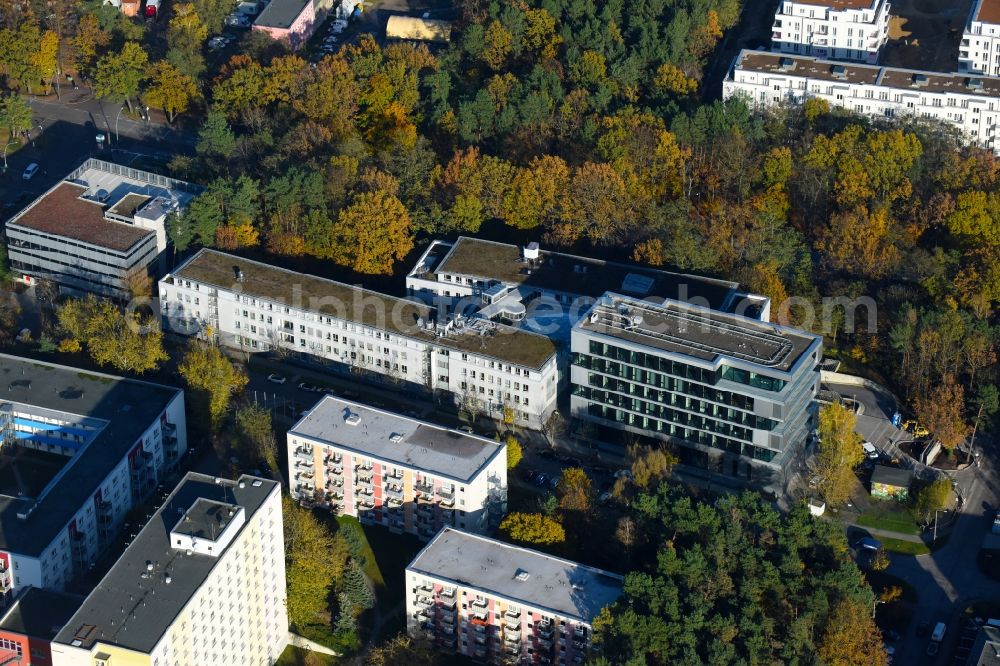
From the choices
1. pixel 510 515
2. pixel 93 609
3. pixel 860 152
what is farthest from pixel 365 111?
pixel 93 609

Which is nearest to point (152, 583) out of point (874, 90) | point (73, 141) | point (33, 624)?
point (33, 624)

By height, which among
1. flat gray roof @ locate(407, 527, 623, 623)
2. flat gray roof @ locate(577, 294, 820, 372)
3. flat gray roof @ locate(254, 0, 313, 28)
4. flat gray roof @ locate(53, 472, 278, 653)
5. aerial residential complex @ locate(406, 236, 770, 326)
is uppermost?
flat gray roof @ locate(254, 0, 313, 28)

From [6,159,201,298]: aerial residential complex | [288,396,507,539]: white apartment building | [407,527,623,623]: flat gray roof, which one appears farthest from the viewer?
[6,159,201,298]: aerial residential complex

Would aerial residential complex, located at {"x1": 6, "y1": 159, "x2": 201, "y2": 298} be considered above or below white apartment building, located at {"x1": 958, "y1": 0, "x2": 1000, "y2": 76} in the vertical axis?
below

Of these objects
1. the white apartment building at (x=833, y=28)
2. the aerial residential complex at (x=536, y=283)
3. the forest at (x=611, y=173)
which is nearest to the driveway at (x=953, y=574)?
the forest at (x=611, y=173)

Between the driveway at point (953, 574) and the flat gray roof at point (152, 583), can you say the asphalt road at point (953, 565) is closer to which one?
the driveway at point (953, 574)

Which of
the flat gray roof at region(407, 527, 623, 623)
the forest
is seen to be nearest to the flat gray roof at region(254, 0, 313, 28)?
the forest

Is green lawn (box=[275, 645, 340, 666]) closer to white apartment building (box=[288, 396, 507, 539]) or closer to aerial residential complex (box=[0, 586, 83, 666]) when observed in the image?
white apartment building (box=[288, 396, 507, 539])

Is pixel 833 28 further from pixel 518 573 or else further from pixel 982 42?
pixel 518 573
